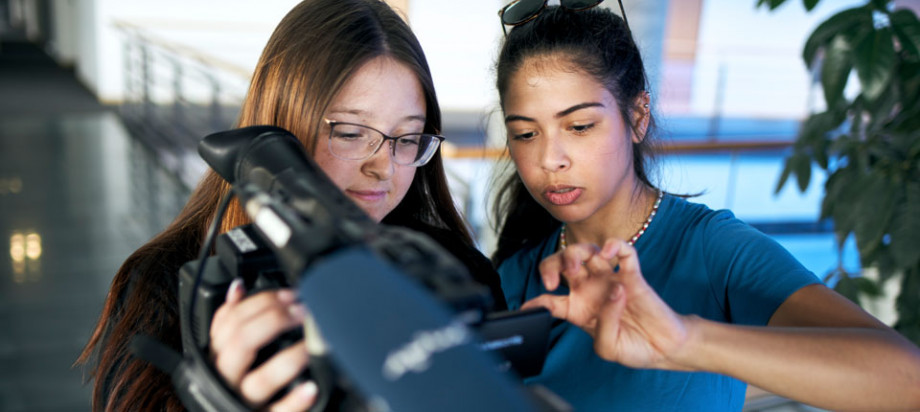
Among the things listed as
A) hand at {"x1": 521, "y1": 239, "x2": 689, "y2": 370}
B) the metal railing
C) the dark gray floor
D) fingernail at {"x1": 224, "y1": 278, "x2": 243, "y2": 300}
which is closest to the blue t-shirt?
hand at {"x1": 521, "y1": 239, "x2": 689, "y2": 370}

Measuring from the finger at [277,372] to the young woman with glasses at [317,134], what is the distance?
366mm

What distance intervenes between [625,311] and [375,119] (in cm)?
47

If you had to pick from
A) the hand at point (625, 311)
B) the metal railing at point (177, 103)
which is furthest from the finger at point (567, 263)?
the metal railing at point (177, 103)

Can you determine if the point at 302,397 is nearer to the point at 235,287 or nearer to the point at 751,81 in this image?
the point at 235,287

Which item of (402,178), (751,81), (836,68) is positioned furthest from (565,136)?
(751,81)

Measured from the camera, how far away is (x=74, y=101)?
8.09 metres

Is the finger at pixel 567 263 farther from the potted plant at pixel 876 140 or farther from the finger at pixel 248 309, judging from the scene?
the potted plant at pixel 876 140

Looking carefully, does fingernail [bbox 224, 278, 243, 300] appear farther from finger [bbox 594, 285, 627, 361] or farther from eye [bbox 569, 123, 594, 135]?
eye [bbox 569, 123, 594, 135]

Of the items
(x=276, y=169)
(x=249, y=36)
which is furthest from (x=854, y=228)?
(x=249, y=36)

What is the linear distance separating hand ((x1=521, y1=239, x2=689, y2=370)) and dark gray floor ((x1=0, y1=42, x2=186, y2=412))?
7.52 ft

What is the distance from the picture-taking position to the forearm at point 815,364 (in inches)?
26.9

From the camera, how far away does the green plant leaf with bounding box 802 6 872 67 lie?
59.3 inches

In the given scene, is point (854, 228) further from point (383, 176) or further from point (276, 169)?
point (276, 169)

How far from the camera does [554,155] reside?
0.98m
